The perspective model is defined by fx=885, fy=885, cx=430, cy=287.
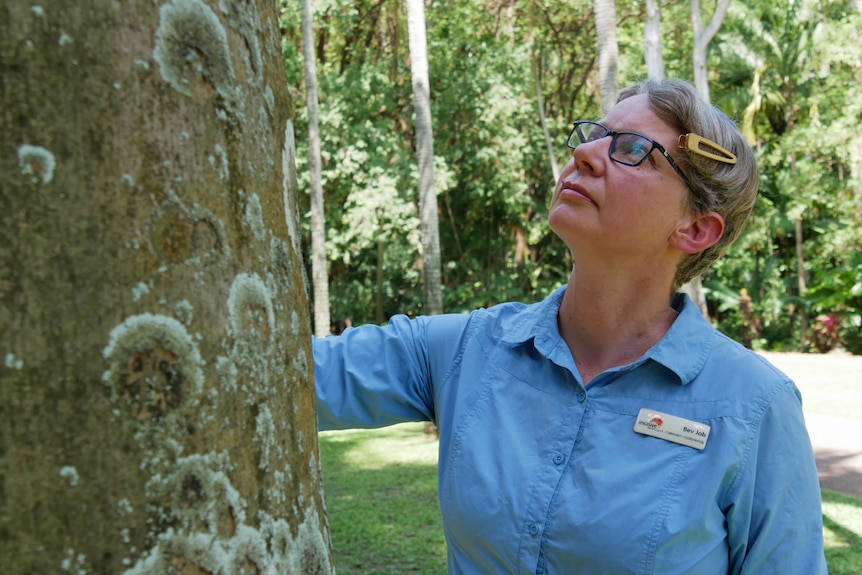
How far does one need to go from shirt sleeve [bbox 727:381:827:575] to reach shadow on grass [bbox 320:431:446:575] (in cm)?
303

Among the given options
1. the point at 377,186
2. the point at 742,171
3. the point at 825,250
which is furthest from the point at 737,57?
the point at 742,171

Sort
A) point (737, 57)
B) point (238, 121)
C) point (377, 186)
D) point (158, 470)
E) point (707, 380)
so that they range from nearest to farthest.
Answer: point (158, 470) < point (238, 121) < point (707, 380) < point (377, 186) < point (737, 57)

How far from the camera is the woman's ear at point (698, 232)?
211 centimetres

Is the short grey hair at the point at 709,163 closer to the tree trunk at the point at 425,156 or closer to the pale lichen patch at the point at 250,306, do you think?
the pale lichen patch at the point at 250,306

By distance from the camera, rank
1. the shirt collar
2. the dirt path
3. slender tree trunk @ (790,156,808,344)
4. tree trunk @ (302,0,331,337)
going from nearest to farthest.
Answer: the shirt collar < the dirt path < tree trunk @ (302,0,331,337) < slender tree trunk @ (790,156,808,344)

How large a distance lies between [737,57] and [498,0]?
343 inches

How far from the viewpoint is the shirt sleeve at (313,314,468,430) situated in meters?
2.05

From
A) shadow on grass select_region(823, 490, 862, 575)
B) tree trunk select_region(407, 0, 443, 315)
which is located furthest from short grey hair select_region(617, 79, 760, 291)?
tree trunk select_region(407, 0, 443, 315)

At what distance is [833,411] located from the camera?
45.1 ft

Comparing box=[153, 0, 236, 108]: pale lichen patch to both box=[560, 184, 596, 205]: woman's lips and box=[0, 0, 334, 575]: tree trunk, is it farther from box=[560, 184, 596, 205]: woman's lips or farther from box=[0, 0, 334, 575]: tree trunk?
box=[560, 184, 596, 205]: woman's lips

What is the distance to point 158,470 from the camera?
0.89 m

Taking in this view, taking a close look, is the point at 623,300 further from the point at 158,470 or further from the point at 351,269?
the point at 351,269

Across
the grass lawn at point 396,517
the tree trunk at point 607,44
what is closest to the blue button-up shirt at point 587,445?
the grass lawn at point 396,517

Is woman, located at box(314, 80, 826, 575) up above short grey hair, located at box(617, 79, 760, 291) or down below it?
below
